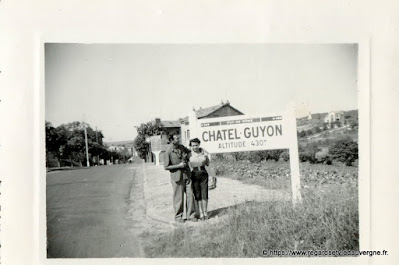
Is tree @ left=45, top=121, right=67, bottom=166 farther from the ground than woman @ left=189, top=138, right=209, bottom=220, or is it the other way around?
tree @ left=45, top=121, right=67, bottom=166

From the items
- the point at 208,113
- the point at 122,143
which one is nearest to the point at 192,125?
the point at 208,113

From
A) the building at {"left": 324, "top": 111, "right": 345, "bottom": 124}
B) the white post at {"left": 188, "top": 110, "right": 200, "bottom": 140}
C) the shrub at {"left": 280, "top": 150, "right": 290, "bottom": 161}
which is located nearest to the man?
the white post at {"left": 188, "top": 110, "right": 200, "bottom": 140}

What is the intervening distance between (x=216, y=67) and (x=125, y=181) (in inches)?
51.3

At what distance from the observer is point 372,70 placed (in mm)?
3402

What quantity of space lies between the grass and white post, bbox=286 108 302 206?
0.06 metres

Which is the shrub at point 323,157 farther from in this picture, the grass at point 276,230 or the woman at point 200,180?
the woman at point 200,180

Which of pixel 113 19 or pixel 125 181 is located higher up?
pixel 113 19

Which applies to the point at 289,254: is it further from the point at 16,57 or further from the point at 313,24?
the point at 16,57

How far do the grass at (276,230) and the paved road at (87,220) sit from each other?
0.72ft

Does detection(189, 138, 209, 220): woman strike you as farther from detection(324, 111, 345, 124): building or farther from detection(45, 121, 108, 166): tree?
detection(324, 111, 345, 124): building

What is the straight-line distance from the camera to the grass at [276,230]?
11.3ft

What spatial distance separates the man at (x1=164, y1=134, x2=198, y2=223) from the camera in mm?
3479

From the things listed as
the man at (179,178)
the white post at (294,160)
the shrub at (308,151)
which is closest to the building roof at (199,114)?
the man at (179,178)

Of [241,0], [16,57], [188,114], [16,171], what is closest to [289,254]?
[188,114]
